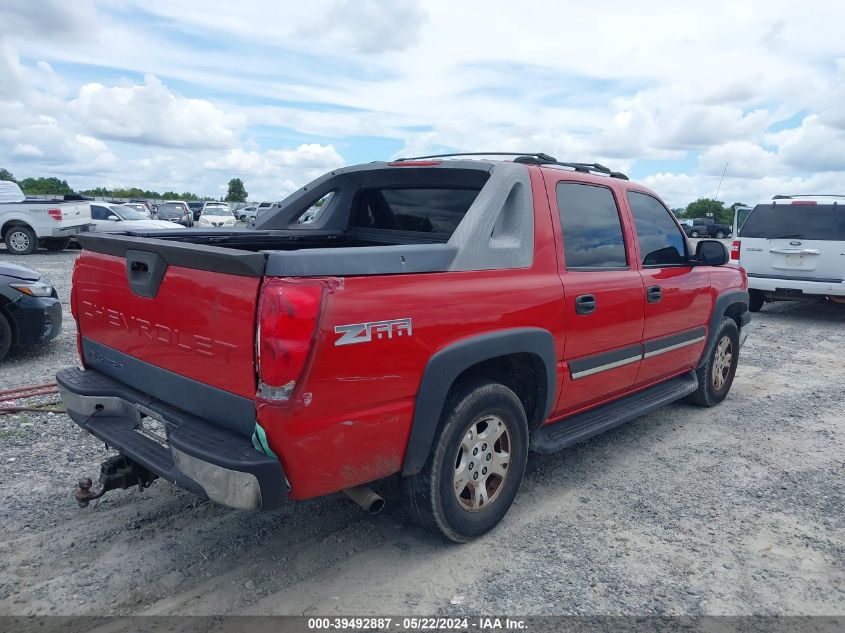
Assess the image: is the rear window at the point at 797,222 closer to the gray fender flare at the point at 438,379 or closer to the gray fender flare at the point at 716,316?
the gray fender flare at the point at 716,316

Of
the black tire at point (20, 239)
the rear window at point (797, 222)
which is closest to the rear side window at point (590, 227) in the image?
the rear window at point (797, 222)

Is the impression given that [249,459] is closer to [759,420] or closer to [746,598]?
[746,598]

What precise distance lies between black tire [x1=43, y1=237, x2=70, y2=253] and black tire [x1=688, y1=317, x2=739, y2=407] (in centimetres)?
1729

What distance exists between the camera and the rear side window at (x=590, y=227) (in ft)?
12.8

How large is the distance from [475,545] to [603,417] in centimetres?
132

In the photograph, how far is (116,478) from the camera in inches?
125

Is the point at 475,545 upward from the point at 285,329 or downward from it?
downward

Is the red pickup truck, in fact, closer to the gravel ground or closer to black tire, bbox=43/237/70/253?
the gravel ground

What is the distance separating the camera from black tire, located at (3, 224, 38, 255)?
1745 cm

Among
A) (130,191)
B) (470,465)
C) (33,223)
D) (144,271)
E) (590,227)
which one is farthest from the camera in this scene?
(130,191)

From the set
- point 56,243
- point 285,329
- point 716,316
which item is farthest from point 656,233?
point 56,243

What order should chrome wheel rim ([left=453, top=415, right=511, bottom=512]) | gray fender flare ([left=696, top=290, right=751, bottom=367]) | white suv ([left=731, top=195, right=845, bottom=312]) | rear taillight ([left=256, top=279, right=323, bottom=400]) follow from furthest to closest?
white suv ([left=731, top=195, right=845, bottom=312])
gray fender flare ([left=696, top=290, right=751, bottom=367])
chrome wheel rim ([left=453, top=415, right=511, bottom=512])
rear taillight ([left=256, top=279, right=323, bottom=400])

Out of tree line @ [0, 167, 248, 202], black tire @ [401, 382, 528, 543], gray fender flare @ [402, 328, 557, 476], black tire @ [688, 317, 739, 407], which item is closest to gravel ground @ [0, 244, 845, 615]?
black tire @ [401, 382, 528, 543]

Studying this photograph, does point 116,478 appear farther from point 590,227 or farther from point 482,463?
point 590,227
